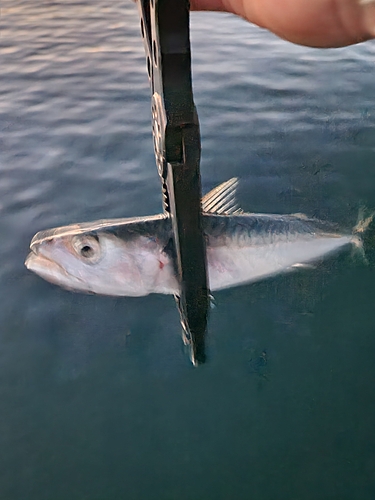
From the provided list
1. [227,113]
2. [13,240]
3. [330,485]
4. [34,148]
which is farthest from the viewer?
[227,113]

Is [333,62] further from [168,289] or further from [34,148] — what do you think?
[168,289]

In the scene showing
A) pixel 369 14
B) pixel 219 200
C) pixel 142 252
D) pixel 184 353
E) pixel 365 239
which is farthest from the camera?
pixel 365 239

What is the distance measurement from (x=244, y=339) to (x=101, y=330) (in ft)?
1.00

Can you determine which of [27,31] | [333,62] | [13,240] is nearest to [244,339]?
[13,240]

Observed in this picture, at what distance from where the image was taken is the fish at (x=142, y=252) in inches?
29.0

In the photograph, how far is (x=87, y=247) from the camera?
29.0 inches

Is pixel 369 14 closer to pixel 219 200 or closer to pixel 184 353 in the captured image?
pixel 219 200

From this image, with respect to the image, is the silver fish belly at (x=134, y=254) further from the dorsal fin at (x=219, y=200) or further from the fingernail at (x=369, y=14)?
the fingernail at (x=369, y=14)

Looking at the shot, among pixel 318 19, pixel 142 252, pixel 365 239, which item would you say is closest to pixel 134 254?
pixel 142 252

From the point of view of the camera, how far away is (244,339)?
3.31 feet

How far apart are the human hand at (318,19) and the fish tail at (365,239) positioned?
0.69m

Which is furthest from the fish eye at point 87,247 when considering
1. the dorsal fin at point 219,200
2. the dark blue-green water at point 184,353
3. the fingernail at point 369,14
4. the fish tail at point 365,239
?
the fish tail at point 365,239

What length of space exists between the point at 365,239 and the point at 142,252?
2.01ft

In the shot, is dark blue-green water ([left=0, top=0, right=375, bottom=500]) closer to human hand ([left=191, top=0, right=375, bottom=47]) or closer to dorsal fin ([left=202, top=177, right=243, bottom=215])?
dorsal fin ([left=202, top=177, right=243, bottom=215])
